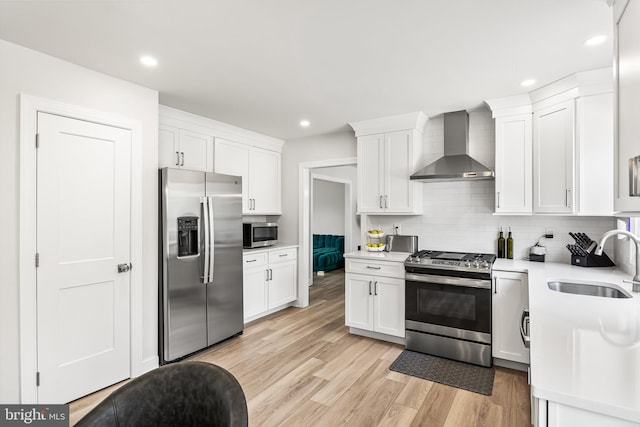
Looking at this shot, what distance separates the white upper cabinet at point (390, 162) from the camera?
3736mm

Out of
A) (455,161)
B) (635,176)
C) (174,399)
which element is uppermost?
(455,161)

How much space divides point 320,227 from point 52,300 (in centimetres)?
→ 658

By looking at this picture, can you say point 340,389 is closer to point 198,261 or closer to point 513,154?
point 198,261

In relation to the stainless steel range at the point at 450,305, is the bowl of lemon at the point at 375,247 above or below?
above

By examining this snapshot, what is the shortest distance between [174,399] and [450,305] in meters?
2.61

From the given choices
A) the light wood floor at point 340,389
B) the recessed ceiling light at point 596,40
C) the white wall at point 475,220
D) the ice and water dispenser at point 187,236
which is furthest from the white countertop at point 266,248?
the recessed ceiling light at point 596,40

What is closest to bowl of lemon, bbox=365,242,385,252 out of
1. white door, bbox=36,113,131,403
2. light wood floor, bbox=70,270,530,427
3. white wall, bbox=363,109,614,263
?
white wall, bbox=363,109,614,263

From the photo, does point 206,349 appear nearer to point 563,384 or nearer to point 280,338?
point 280,338

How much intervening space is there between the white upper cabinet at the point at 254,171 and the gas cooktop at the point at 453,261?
2.26m

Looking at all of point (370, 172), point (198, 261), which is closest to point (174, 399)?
point (198, 261)

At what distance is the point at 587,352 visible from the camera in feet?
3.69

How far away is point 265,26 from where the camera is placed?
6.53 ft

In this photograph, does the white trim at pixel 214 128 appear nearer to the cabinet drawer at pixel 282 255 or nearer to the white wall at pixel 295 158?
the white wall at pixel 295 158

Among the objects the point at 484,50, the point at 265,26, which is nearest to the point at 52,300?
the point at 265,26
